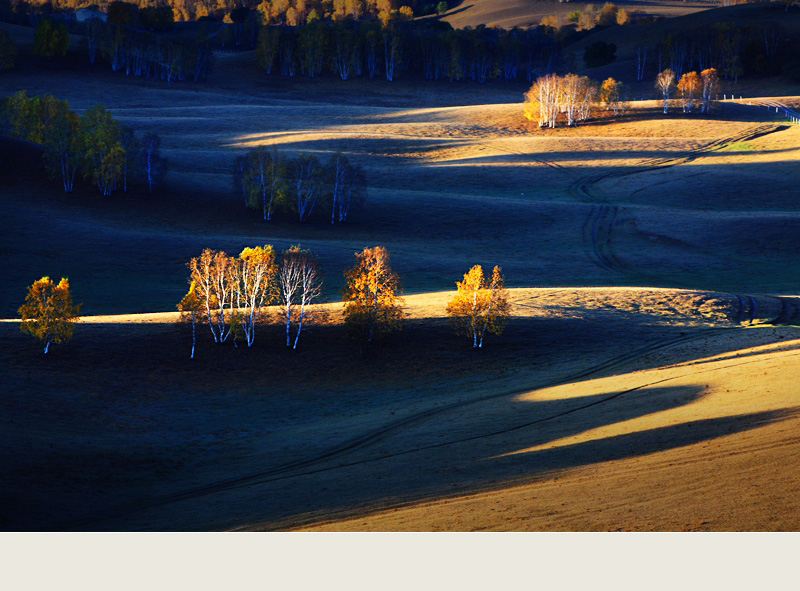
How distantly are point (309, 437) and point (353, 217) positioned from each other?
49378 mm

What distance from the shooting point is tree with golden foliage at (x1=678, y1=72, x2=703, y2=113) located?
130875 millimetres

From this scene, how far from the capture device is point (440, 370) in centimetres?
4038

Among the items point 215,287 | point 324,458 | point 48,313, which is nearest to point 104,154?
point 215,287

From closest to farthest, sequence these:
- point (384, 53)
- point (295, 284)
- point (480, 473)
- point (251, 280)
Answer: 1. point (480, 473)
2. point (251, 280)
3. point (295, 284)
4. point (384, 53)

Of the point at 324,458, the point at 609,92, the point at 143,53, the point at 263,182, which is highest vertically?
the point at 143,53

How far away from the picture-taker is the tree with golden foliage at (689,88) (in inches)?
5153

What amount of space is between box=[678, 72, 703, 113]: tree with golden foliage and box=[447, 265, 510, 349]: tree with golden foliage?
336 feet

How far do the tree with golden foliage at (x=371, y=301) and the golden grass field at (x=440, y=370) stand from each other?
1.19 m

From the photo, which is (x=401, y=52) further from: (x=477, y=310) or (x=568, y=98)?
(x=477, y=310)

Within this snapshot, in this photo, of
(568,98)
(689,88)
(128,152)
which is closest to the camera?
(128,152)

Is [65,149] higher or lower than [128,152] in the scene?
higher

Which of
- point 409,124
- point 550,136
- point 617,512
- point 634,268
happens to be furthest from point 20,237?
point 550,136

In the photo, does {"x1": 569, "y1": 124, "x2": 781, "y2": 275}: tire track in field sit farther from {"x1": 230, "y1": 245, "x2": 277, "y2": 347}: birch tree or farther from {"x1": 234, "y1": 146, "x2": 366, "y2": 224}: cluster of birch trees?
{"x1": 230, "y1": 245, "x2": 277, "y2": 347}: birch tree

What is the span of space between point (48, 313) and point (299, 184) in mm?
41527
